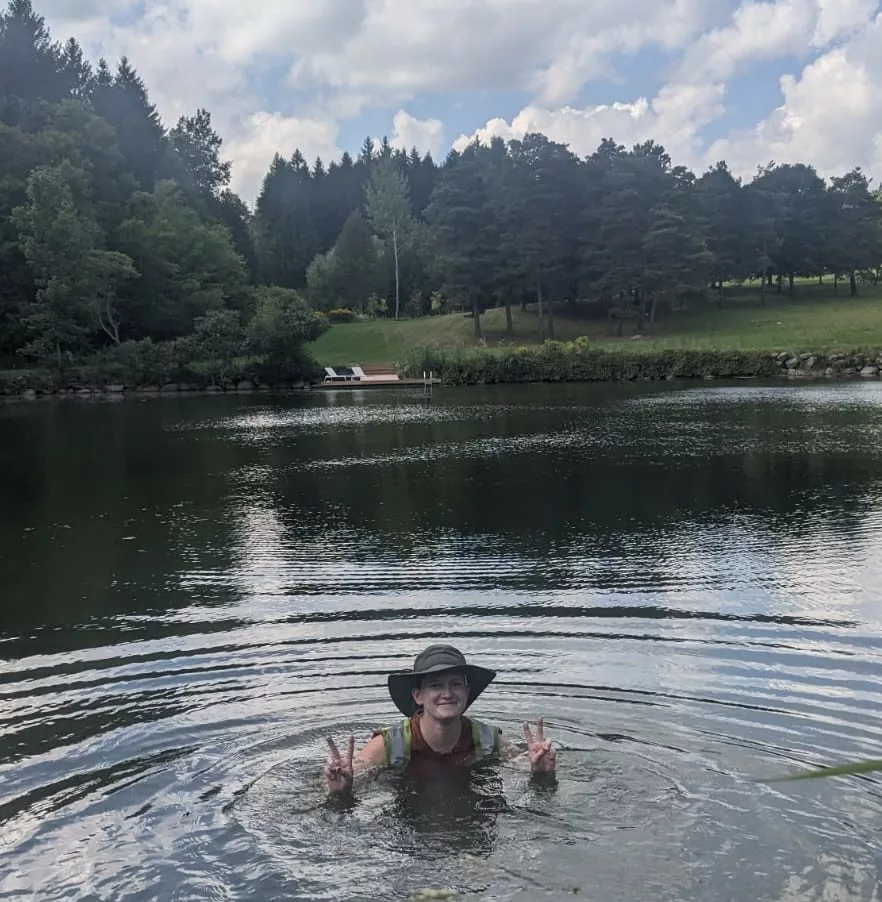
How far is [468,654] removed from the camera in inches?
298

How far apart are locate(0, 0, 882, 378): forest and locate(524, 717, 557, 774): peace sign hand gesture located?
48987 millimetres

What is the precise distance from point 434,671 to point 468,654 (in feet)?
9.74

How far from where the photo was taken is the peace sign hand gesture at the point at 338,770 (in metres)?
4.84

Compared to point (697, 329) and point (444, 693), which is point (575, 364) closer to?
point (697, 329)

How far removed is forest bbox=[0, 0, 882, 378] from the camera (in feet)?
177

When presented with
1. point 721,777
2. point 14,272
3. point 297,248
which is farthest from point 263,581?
point 297,248

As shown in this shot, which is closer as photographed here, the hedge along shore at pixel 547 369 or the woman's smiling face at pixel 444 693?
the woman's smiling face at pixel 444 693

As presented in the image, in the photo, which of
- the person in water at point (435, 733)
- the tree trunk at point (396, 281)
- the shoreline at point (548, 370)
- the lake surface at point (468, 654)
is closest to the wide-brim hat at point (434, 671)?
the person in water at point (435, 733)

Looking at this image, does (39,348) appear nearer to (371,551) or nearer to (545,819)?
(371,551)

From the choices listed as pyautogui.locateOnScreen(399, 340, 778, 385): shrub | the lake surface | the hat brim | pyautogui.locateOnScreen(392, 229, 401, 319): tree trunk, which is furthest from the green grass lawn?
the hat brim

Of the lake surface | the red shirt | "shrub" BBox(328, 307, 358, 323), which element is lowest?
the lake surface

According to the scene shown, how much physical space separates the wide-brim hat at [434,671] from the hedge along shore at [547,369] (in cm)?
4562

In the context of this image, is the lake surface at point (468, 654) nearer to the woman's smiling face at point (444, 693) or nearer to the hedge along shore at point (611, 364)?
the woman's smiling face at point (444, 693)

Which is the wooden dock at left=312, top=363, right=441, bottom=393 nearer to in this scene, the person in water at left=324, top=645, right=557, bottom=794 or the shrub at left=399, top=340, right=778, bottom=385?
the shrub at left=399, top=340, right=778, bottom=385
